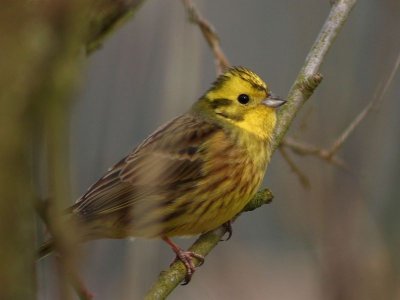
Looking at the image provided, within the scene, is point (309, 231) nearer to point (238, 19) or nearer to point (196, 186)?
point (196, 186)

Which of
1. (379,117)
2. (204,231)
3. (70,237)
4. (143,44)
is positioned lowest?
(204,231)

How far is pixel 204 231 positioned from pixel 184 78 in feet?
5.26

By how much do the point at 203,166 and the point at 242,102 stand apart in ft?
1.28

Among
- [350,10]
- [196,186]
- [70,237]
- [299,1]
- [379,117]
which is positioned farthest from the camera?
[196,186]

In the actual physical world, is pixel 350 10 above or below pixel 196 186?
above

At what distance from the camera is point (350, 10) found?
10.9 feet

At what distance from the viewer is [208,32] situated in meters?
3.73

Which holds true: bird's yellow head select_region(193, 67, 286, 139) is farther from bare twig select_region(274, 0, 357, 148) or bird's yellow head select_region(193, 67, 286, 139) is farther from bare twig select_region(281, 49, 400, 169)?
bare twig select_region(274, 0, 357, 148)

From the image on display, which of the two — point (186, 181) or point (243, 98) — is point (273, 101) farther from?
point (186, 181)

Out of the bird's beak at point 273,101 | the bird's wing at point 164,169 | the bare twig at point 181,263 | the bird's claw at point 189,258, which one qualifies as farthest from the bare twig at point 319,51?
the bird's claw at point 189,258

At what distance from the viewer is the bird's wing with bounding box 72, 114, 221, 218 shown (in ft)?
11.9

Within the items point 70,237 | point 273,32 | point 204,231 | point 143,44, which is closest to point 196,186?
point 204,231

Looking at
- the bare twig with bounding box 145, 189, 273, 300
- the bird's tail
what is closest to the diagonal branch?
the bare twig with bounding box 145, 189, 273, 300

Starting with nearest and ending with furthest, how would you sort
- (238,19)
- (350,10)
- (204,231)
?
(350,10)
(204,231)
(238,19)
